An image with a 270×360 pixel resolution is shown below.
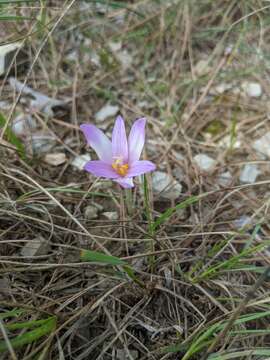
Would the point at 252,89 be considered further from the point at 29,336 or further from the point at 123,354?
the point at 29,336

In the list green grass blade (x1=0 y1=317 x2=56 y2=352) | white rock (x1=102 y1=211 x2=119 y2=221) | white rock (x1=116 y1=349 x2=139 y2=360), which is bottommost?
white rock (x1=116 y1=349 x2=139 y2=360)

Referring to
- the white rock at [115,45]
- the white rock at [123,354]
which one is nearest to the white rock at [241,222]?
the white rock at [123,354]

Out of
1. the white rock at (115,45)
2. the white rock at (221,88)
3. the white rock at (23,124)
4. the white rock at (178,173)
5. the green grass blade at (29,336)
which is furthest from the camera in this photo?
the white rock at (115,45)

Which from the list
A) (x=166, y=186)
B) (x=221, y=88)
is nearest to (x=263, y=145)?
(x=221, y=88)

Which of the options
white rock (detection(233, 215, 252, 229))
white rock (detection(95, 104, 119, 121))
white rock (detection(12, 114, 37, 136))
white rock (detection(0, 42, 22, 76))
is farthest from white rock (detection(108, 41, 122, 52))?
white rock (detection(233, 215, 252, 229))

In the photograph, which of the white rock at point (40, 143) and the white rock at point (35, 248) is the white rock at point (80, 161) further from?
the white rock at point (35, 248)

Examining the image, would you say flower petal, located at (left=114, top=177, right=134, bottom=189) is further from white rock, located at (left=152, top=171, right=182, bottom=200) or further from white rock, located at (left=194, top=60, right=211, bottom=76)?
white rock, located at (left=194, top=60, right=211, bottom=76)
